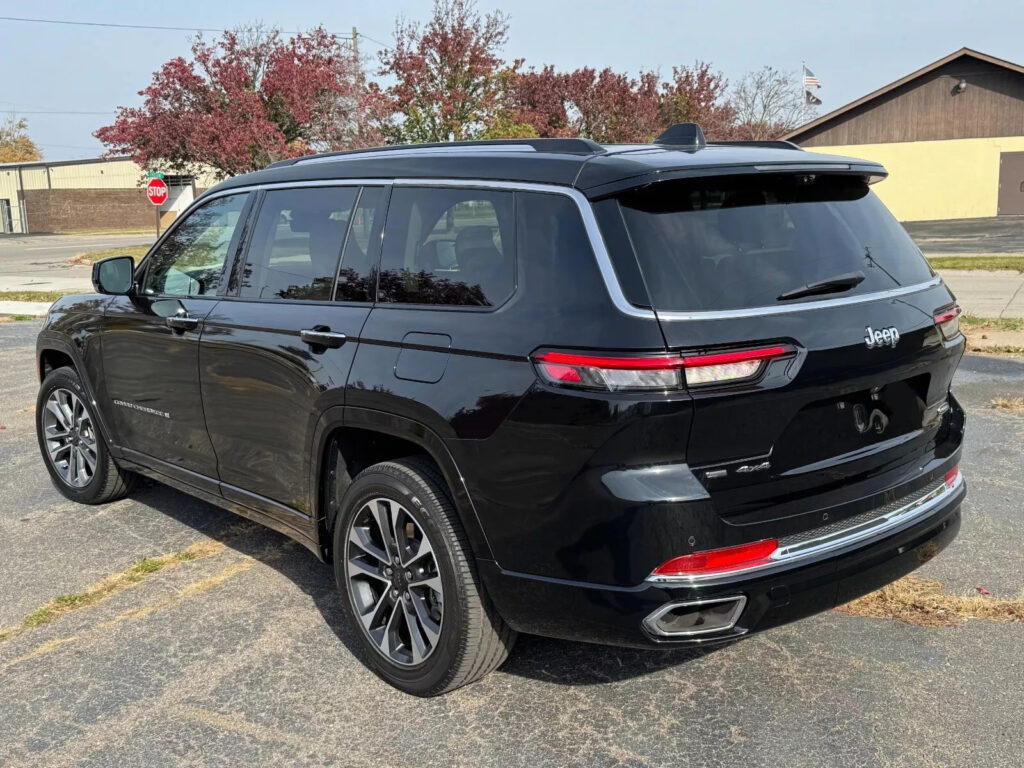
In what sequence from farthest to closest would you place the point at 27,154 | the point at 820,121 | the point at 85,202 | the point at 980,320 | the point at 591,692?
the point at 27,154, the point at 85,202, the point at 820,121, the point at 980,320, the point at 591,692

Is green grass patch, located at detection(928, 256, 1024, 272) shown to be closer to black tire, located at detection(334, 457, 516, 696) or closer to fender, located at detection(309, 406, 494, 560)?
fender, located at detection(309, 406, 494, 560)

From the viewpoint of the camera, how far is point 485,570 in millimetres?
3010

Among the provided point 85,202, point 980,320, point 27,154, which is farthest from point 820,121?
point 27,154

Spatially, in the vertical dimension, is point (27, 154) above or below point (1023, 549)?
above

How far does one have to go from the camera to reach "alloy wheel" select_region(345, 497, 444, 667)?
10.7ft

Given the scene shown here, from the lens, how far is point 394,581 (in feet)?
11.1

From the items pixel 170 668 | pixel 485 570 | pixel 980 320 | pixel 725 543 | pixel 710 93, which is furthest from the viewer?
pixel 710 93

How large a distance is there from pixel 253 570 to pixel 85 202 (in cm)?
6441

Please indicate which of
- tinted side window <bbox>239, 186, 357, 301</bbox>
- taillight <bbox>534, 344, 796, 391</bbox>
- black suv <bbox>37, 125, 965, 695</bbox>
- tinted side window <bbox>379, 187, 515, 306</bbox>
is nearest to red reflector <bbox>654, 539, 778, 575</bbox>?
black suv <bbox>37, 125, 965, 695</bbox>

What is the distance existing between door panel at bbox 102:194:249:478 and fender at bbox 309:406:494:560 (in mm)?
912

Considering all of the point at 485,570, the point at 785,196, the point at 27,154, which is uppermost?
the point at 27,154

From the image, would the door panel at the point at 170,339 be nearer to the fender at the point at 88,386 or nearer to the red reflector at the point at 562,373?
the fender at the point at 88,386

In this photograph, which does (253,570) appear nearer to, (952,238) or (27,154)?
(952,238)

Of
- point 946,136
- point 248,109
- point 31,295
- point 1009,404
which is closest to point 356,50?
point 248,109
